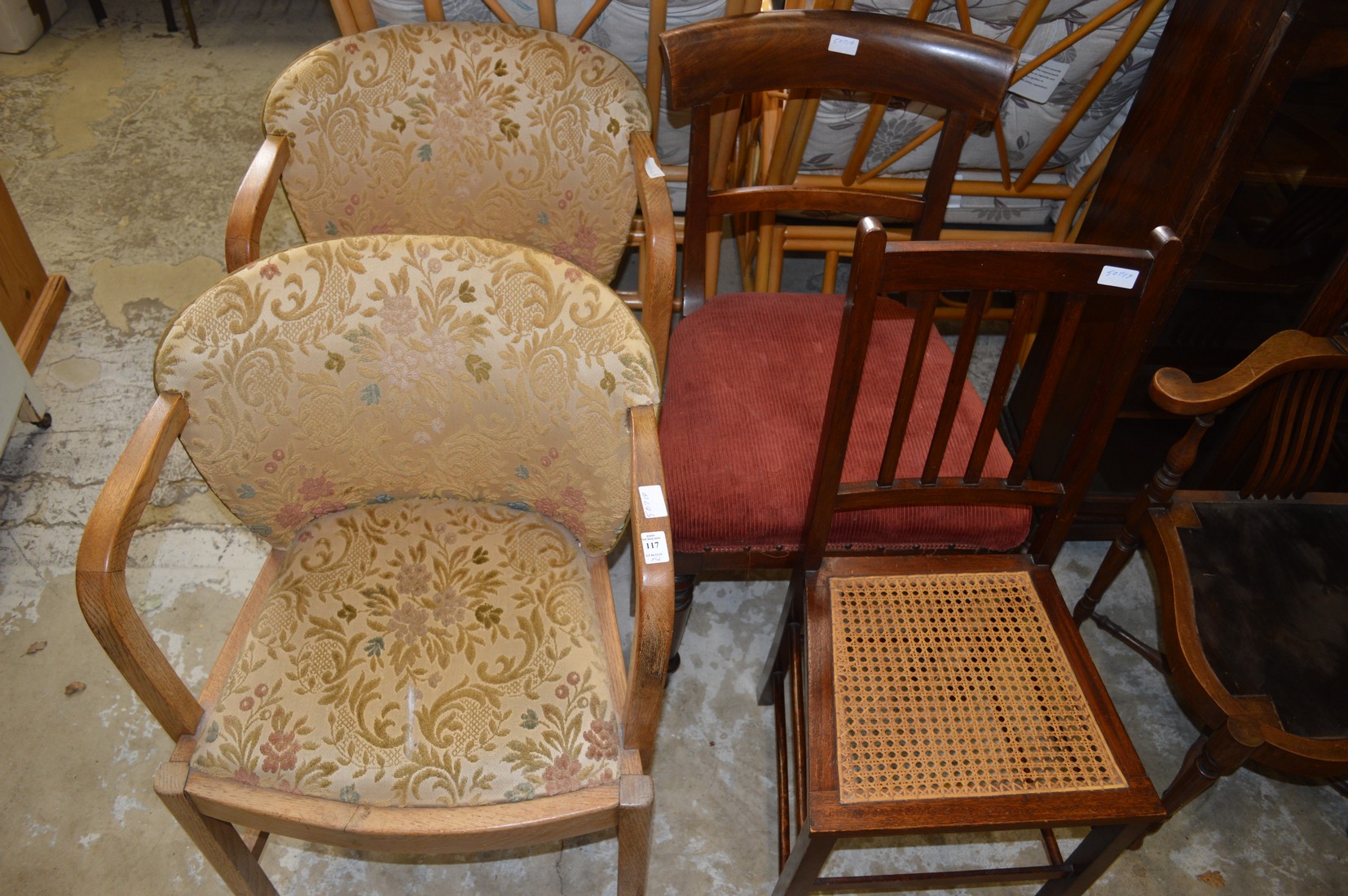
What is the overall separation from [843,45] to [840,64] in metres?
0.03

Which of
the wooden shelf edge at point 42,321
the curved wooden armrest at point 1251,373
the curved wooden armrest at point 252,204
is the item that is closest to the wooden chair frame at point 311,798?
the curved wooden armrest at point 252,204

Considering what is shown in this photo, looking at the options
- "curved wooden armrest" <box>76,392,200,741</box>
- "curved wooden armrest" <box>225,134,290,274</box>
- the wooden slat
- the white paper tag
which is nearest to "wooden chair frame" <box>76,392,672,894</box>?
"curved wooden armrest" <box>76,392,200,741</box>

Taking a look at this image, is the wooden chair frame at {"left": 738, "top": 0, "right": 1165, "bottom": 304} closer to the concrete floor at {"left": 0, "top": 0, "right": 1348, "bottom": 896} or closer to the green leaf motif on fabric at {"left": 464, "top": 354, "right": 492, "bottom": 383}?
the concrete floor at {"left": 0, "top": 0, "right": 1348, "bottom": 896}

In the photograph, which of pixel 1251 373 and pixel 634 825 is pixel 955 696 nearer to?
pixel 634 825

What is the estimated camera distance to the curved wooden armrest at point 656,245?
55.1 inches

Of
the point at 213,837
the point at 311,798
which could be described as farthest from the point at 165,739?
the point at 311,798

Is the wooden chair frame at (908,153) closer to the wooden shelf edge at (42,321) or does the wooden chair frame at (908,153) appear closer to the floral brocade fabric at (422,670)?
the floral brocade fabric at (422,670)

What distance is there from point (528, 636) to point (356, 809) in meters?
0.28

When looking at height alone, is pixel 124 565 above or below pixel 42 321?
above

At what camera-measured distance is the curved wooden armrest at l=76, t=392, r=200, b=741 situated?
966 mm

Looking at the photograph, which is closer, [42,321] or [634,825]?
[634,825]

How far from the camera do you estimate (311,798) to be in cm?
108

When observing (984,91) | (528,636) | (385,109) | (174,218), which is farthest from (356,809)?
(174,218)

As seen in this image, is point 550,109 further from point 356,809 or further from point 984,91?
point 356,809
